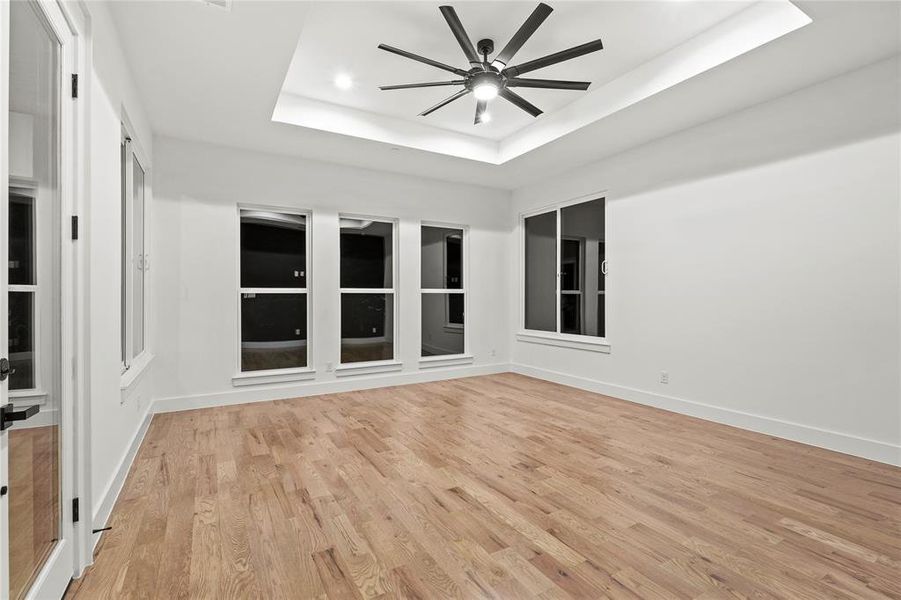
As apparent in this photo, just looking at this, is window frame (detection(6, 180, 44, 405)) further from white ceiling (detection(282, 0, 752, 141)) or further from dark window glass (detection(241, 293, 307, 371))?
dark window glass (detection(241, 293, 307, 371))

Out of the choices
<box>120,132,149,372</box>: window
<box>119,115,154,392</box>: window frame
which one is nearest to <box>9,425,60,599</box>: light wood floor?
<box>119,115,154,392</box>: window frame

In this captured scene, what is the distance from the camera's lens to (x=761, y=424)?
12.4 feet

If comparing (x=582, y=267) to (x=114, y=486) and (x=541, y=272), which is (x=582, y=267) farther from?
(x=114, y=486)

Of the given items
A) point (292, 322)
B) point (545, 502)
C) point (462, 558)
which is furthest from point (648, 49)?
point (292, 322)

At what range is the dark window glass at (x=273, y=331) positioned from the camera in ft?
16.7

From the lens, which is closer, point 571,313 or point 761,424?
point 761,424

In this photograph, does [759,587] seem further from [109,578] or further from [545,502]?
[109,578]

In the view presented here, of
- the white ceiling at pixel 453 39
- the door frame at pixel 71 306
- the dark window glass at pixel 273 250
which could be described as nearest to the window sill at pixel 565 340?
the white ceiling at pixel 453 39

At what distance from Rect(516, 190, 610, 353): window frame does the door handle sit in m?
4.97

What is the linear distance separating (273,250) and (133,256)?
167 cm

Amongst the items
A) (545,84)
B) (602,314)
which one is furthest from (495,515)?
(602,314)

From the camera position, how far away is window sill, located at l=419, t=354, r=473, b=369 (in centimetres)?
605

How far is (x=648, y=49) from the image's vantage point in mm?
3453

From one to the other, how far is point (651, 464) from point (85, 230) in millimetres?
3555
